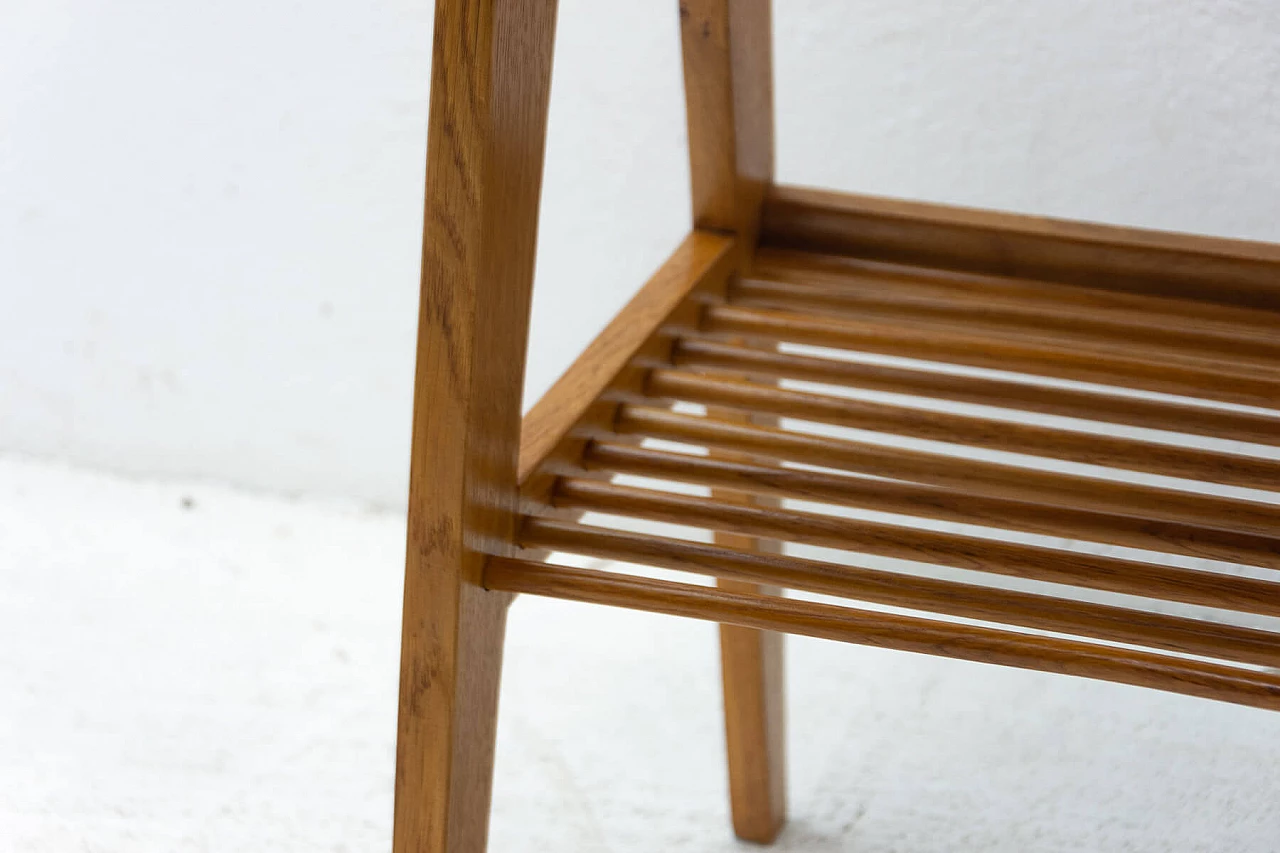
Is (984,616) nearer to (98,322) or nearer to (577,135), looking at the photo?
(577,135)

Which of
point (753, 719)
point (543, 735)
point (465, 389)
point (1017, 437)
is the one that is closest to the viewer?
point (465, 389)

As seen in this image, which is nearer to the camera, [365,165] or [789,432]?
[789,432]

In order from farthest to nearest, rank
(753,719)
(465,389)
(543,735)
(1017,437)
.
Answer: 1. (543,735)
2. (753,719)
3. (1017,437)
4. (465,389)

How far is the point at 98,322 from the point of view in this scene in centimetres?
153

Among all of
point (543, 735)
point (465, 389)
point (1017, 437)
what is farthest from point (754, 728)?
point (465, 389)

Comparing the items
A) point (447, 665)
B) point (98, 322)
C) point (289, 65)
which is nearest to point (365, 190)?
point (289, 65)

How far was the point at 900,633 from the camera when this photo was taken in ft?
1.53

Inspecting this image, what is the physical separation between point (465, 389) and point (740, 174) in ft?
1.22

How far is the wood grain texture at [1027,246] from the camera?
2.45 feet

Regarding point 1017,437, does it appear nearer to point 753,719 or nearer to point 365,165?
point 753,719

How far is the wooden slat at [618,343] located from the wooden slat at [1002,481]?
47mm

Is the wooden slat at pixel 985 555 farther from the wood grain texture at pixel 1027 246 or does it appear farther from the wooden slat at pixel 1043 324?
the wood grain texture at pixel 1027 246

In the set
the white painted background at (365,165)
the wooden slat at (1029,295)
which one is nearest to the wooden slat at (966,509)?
the wooden slat at (1029,295)

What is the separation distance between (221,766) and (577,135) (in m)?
0.64
